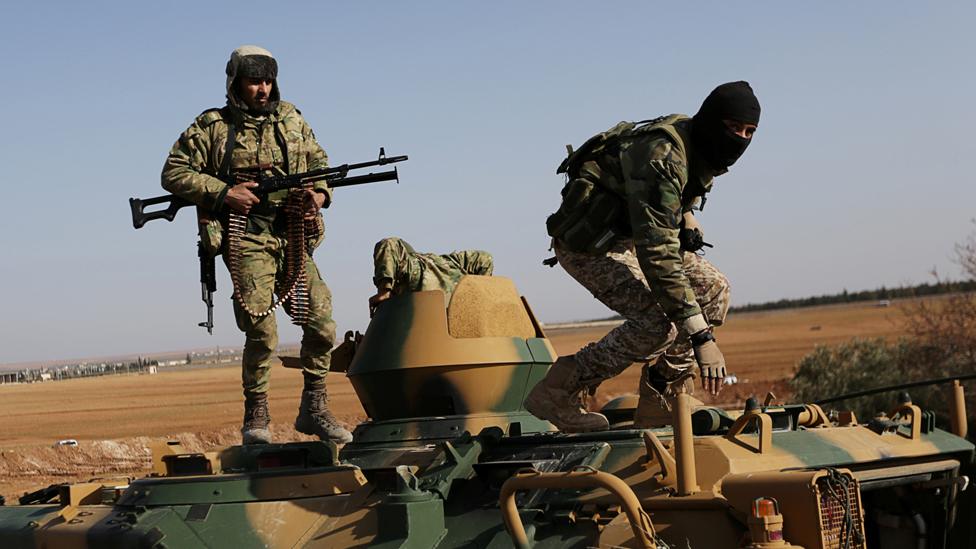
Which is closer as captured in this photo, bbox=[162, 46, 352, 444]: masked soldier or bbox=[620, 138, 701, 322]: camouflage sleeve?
bbox=[620, 138, 701, 322]: camouflage sleeve

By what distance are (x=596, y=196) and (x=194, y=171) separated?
11.5 ft

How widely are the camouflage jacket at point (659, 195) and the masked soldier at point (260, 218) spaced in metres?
3.23

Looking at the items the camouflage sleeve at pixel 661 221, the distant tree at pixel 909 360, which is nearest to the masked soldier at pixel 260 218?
the camouflage sleeve at pixel 661 221

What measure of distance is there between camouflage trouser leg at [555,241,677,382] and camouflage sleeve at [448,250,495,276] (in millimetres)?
2323

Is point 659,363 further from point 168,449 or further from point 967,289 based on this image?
point 967,289

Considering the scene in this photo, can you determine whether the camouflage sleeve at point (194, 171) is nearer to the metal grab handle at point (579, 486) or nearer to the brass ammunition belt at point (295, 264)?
the brass ammunition belt at point (295, 264)

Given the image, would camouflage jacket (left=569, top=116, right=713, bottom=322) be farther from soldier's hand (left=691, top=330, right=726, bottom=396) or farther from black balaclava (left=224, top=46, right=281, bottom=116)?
black balaclava (left=224, top=46, right=281, bottom=116)

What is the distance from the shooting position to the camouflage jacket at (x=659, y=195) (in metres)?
8.34

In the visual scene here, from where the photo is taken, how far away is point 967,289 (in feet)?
105


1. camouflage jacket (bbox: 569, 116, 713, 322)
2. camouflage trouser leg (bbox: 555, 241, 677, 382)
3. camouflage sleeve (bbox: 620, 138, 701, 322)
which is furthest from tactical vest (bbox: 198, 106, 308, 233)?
camouflage sleeve (bbox: 620, 138, 701, 322)

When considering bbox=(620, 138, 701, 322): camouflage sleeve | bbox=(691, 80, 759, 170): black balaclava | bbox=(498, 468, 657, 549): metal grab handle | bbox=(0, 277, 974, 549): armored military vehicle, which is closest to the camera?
bbox=(498, 468, 657, 549): metal grab handle

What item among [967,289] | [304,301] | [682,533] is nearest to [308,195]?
[304,301]

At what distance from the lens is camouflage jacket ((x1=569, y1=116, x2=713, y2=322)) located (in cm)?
834

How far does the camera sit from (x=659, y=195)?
842 centimetres
